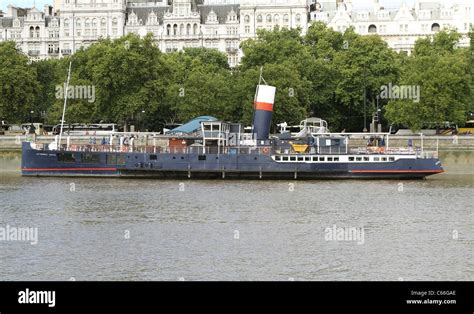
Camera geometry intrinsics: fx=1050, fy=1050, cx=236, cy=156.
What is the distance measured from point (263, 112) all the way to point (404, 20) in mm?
92465

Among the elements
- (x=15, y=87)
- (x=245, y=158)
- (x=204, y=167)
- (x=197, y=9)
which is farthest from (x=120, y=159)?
(x=197, y=9)

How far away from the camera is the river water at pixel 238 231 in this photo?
3706cm

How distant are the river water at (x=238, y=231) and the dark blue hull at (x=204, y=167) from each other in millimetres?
5019

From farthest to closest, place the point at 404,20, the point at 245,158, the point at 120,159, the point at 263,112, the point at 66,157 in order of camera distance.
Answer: the point at 404,20 < the point at 263,112 < the point at 66,157 < the point at 120,159 < the point at 245,158

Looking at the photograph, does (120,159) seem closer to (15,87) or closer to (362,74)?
(15,87)

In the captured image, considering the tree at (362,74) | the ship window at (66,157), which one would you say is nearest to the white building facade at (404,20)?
the tree at (362,74)

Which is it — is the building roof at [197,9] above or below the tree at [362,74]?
above

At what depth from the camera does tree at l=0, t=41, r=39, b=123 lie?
120m

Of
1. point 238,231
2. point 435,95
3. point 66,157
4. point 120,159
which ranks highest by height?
point 435,95

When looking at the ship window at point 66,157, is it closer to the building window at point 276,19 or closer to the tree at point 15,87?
the tree at point 15,87

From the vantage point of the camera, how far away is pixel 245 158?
75.2 metres
